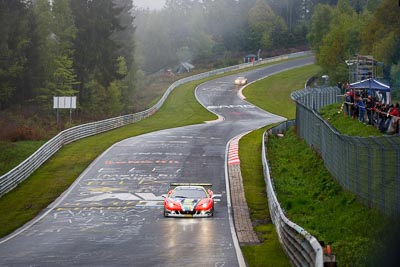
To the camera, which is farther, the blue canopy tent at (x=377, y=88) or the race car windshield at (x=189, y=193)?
the blue canopy tent at (x=377, y=88)

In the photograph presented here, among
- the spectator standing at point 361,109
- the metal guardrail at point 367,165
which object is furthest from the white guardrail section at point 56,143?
the spectator standing at point 361,109

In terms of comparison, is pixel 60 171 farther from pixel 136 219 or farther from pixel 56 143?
pixel 136 219

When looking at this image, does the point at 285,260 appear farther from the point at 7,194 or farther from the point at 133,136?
the point at 133,136

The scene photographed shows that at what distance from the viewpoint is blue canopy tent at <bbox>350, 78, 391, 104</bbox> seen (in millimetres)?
39281

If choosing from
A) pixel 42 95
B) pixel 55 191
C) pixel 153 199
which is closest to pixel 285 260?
pixel 153 199

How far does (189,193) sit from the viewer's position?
2831 cm

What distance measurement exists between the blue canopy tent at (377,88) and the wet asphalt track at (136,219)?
A: 8.57 meters

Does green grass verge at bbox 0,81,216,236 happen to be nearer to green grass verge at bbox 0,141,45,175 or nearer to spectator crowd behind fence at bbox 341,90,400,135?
green grass verge at bbox 0,141,45,175

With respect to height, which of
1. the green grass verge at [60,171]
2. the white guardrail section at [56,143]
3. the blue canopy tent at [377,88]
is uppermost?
the blue canopy tent at [377,88]

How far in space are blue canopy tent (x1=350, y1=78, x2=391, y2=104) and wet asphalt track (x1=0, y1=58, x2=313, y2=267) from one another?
857 centimetres

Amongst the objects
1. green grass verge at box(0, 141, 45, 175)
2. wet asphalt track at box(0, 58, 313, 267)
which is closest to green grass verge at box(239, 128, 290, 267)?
wet asphalt track at box(0, 58, 313, 267)

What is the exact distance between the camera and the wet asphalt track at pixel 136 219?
1917 centimetres

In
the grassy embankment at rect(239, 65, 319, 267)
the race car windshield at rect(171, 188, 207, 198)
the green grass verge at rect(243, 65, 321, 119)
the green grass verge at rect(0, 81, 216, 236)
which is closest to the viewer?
the grassy embankment at rect(239, 65, 319, 267)

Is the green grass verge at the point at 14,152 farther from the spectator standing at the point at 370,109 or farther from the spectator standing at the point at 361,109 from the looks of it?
the spectator standing at the point at 370,109
